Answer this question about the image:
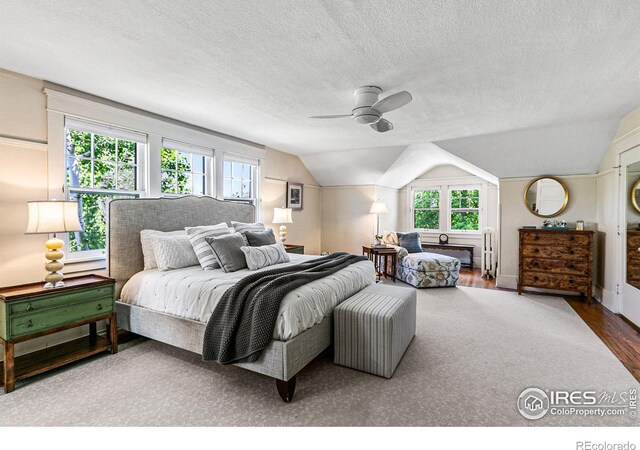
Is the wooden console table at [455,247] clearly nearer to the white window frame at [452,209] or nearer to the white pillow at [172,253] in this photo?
the white window frame at [452,209]

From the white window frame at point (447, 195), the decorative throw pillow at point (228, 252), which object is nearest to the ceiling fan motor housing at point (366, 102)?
the decorative throw pillow at point (228, 252)

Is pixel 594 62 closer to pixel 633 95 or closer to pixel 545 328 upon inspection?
pixel 633 95

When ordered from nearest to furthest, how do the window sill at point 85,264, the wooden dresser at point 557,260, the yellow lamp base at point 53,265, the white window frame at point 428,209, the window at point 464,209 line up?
1. the yellow lamp base at point 53,265
2. the window sill at point 85,264
3. the wooden dresser at point 557,260
4. the window at point 464,209
5. the white window frame at point 428,209

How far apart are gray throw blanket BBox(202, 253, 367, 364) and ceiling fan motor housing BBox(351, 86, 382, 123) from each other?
1720mm

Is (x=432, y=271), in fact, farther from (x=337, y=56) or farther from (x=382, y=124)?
(x=337, y=56)

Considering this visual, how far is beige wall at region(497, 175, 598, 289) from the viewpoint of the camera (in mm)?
4902

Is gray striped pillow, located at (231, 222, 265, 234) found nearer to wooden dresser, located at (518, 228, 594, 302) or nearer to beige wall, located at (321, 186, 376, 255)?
beige wall, located at (321, 186, 376, 255)

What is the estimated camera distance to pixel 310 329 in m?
2.33

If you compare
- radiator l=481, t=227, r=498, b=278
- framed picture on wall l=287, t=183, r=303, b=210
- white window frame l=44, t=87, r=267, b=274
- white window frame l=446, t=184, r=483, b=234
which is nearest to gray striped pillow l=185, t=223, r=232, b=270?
white window frame l=44, t=87, r=267, b=274

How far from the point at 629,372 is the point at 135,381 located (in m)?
3.93

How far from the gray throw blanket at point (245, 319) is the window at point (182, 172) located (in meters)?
2.36

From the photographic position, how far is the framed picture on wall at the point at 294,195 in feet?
20.2

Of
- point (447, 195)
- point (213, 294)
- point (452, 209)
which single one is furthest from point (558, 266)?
point (213, 294)

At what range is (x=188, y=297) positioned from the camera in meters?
2.59
